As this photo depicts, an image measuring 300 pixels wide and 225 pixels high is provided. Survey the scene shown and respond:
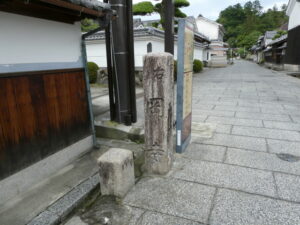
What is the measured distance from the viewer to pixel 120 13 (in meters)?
5.07

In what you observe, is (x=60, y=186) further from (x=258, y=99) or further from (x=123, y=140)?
(x=258, y=99)

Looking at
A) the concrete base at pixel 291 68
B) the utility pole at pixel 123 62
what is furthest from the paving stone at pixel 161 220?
the concrete base at pixel 291 68

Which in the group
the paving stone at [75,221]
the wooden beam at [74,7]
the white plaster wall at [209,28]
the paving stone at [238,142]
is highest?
the white plaster wall at [209,28]

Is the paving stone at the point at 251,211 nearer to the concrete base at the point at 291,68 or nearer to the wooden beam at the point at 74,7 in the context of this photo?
the wooden beam at the point at 74,7

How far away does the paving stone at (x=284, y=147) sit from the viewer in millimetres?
4320

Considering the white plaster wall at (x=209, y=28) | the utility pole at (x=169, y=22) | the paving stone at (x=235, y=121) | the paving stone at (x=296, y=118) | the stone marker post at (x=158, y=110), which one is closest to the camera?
the stone marker post at (x=158, y=110)

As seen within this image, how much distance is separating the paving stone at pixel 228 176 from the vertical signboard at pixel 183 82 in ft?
1.96

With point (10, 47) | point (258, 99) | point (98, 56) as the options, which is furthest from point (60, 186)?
point (98, 56)

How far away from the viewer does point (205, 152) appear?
4.42m

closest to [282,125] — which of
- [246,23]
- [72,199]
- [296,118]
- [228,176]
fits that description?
[296,118]

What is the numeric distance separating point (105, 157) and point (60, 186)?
3.74ft

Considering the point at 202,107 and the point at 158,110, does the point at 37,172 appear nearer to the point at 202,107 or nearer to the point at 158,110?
the point at 158,110

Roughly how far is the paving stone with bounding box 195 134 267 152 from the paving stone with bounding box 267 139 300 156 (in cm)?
14

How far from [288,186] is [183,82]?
7.72ft
